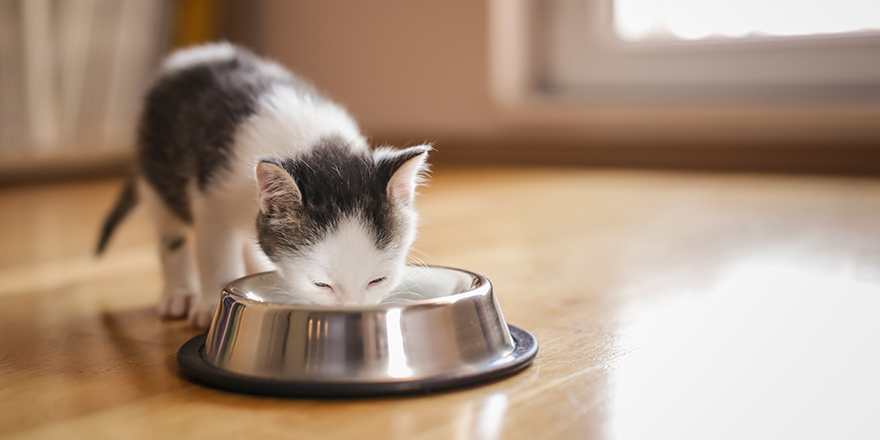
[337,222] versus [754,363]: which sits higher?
[337,222]

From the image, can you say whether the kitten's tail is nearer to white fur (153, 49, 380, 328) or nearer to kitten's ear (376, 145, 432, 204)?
white fur (153, 49, 380, 328)

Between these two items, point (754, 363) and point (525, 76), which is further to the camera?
point (525, 76)

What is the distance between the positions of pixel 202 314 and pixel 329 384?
0.53m

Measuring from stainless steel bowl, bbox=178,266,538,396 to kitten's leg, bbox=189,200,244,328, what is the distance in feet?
1.09

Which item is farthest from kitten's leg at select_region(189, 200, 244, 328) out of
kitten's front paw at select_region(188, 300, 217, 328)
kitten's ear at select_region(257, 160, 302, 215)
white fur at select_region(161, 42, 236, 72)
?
white fur at select_region(161, 42, 236, 72)

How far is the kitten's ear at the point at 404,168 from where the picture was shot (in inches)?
46.8

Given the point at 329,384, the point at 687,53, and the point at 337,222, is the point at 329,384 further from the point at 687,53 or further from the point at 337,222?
the point at 687,53

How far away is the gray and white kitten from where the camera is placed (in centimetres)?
114

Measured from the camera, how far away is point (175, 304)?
4.88ft

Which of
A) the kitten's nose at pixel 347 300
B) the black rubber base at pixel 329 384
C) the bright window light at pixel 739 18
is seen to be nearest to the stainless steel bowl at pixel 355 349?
the black rubber base at pixel 329 384

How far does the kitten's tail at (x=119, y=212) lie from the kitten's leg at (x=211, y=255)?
0.50 m

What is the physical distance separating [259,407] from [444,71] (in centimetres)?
341

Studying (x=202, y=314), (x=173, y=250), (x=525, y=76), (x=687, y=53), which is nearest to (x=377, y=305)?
(x=202, y=314)

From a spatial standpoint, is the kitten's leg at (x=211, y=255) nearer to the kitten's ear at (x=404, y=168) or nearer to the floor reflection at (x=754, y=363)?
the kitten's ear at (x=404, y=168)
